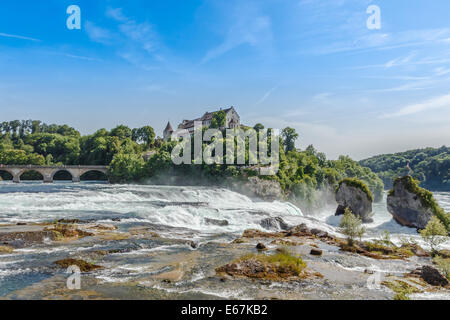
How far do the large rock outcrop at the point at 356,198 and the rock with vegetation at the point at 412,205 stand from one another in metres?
3.76

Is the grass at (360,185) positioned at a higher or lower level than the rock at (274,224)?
higher

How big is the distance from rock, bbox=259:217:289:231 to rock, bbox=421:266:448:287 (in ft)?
43.4

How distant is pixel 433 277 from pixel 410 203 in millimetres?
27530

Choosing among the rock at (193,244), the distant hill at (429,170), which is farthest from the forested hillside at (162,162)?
the rock at (193,244)

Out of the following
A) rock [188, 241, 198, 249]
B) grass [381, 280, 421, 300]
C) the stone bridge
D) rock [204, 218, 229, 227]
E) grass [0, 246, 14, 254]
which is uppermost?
the stone bridge

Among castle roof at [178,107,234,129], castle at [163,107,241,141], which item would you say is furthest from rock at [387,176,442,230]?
castle roof at [178,107,234,129]

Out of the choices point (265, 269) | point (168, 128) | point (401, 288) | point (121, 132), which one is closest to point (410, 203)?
point (401, 288)

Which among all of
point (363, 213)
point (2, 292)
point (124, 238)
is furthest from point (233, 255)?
point (363, 213)

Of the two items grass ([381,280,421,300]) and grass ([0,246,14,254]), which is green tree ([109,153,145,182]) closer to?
grass ([0,246,14,254])

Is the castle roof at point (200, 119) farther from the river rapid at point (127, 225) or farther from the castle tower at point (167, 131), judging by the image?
the river rapid at point (127, 225)

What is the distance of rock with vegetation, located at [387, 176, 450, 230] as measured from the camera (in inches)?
1316

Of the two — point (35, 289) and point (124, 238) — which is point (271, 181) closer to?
point (124, 238)

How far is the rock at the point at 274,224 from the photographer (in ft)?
81.0
